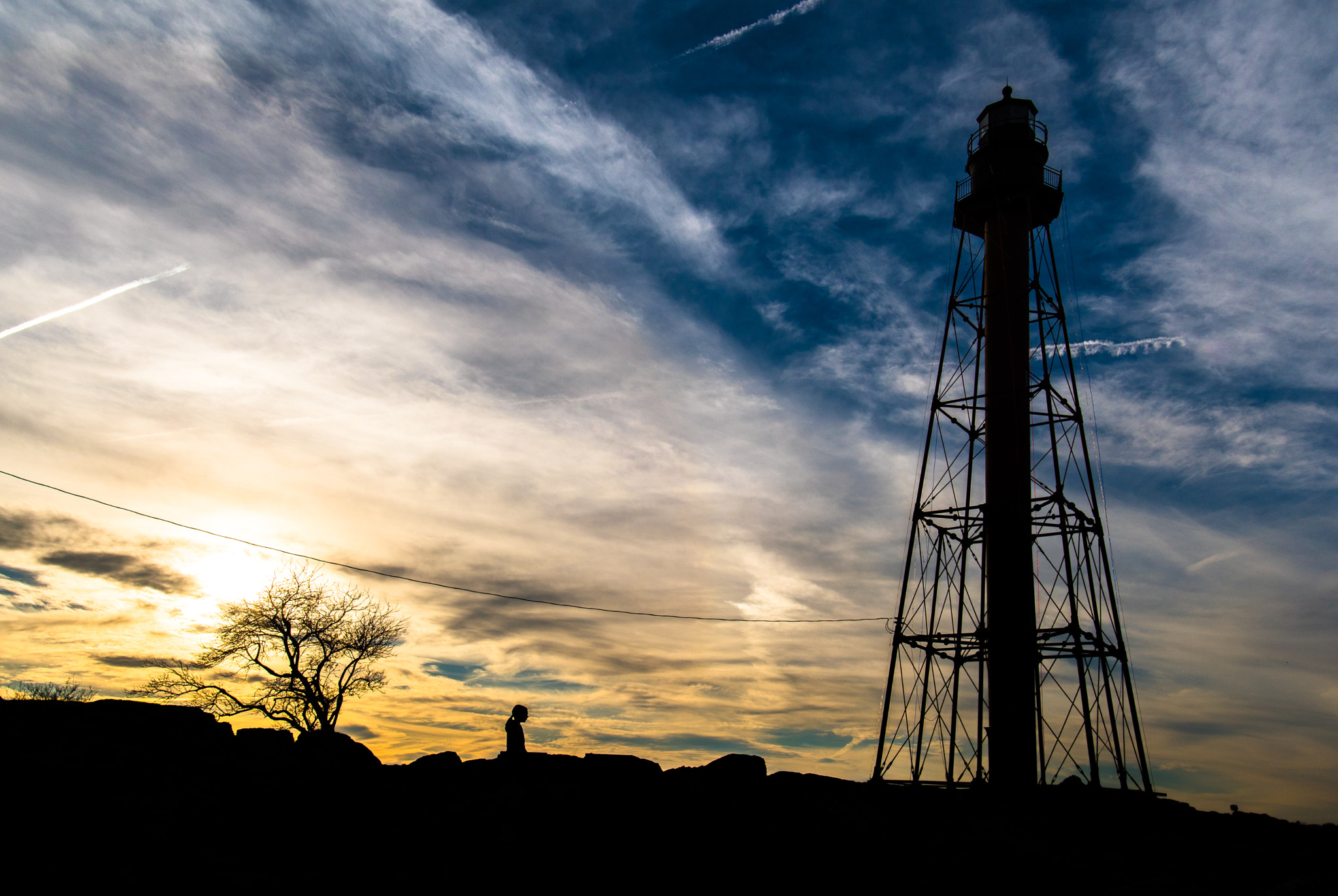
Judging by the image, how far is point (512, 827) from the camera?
43.9 ft

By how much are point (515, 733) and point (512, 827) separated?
5.95 feet

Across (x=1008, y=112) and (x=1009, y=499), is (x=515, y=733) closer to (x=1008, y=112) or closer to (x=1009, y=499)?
(x=1009, y=499)

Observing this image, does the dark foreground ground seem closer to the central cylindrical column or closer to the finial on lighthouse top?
the central cylindrical column

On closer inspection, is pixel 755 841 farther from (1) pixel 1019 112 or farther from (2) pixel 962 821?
(1) pixel 1019 112

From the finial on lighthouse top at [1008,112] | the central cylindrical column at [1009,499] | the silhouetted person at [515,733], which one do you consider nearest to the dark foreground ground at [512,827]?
the silhouetted person at [515,733]

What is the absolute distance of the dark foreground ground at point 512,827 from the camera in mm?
12023

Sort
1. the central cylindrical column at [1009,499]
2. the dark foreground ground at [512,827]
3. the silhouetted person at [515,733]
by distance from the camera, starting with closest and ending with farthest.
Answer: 1. the dark foreground ground at [512,827]
2. the silhouetted person at [515,733]
3. the central cylindrical column at [1009,499]

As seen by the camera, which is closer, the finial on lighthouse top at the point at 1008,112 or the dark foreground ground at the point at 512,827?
the dark foreground ground at the point at 512,827

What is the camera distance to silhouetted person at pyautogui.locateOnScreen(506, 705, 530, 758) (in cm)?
1465

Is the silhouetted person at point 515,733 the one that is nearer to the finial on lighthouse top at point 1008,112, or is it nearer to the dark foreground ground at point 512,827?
the dark foreground ground at point 512,827

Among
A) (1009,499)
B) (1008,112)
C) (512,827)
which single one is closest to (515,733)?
(512,827)

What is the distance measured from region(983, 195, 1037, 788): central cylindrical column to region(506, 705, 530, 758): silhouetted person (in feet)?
45.6

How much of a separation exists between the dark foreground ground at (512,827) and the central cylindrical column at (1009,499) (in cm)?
685

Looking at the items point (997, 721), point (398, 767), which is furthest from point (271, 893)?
point (997, 721)
